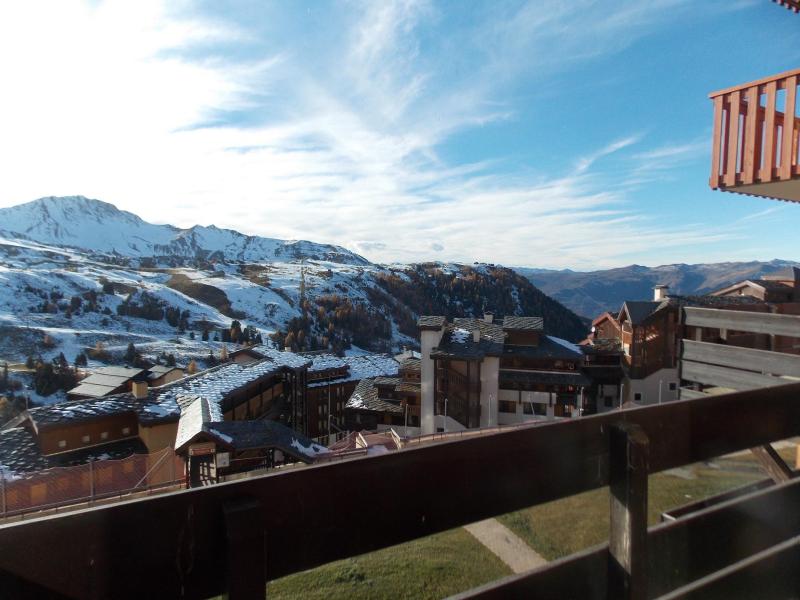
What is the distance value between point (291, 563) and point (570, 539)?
7.52m

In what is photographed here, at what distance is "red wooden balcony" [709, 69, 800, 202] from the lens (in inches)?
117

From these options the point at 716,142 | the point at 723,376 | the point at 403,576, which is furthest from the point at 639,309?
the point at 716,142

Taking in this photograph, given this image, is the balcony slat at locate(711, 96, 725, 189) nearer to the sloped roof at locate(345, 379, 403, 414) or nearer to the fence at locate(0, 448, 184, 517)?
the fence at locate(0, 448, 184, 517)

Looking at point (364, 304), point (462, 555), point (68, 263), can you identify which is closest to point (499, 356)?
point (462, 555)

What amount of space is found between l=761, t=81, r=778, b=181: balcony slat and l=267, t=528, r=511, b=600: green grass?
4843 millimetres

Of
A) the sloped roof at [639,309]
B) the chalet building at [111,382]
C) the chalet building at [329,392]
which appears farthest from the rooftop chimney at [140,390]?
the sloped roof at [639,309]

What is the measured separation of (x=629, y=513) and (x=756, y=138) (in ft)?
10.6

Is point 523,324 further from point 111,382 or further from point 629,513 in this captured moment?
point 111,382

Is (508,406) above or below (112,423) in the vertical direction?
below

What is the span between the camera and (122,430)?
56.9ft

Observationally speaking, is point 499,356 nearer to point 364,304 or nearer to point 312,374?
point 312,374

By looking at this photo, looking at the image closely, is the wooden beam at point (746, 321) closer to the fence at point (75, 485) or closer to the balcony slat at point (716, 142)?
the balcony slat at point (716, 142)

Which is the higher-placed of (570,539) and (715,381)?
(715,381)

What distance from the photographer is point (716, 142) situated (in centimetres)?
342
